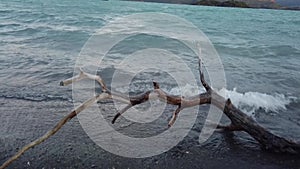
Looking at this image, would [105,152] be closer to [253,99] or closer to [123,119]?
[123,119]

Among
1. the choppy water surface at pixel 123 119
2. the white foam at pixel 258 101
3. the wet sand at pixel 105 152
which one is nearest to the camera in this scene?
the wet sand at pixel 105 152

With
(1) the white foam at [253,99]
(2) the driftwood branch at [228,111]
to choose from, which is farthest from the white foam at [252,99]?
(2) the driftwood branch at [228,111]

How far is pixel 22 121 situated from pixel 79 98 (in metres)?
1.58

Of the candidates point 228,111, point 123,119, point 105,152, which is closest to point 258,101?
point 228,111

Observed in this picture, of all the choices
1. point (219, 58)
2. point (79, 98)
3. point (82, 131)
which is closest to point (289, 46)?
point (219, 58)

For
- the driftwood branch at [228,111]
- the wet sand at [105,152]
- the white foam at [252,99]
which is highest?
the driftwood branch at [228,111]

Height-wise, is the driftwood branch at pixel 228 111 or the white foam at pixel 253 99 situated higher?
the driftwood branch at pixel 228 111

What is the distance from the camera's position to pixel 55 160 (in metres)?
3.75

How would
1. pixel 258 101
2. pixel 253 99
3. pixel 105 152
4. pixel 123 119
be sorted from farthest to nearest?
pixel 253 99 < pixel 258 101 < pixel 123 119 < pixel 105 152

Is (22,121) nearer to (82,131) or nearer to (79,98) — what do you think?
(82,131)

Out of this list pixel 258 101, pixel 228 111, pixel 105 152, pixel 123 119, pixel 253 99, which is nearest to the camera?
pixel 105 152

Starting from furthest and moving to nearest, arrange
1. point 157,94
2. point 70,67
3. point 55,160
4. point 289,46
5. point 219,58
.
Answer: point 289,46 → point 219,58 → point 70,67 → point 157,94 → point 55,160

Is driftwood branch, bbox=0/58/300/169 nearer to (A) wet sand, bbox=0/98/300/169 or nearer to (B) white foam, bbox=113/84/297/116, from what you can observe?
(A) wet sand, bbox=0/98/300/169

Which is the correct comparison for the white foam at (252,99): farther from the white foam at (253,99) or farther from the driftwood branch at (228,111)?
the driftwood branch at (228,111)
